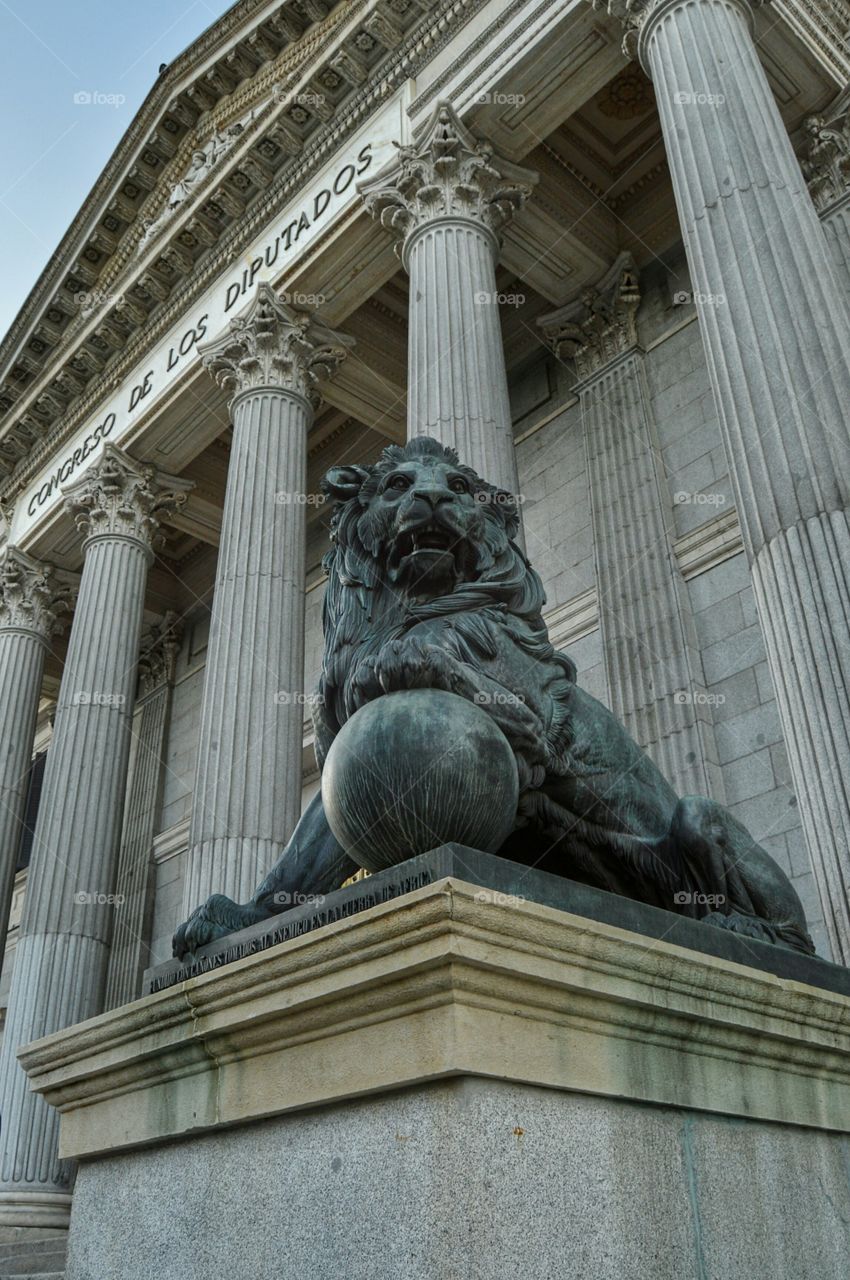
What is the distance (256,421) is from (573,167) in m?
6.13

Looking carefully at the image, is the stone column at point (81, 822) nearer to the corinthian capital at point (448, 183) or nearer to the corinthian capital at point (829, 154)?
the corinthian capital at point (448, 183)

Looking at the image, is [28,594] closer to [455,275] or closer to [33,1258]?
[455,275]

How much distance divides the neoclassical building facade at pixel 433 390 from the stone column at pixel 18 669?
75 millimetres

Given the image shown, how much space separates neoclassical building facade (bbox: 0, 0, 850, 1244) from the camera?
31.0ft

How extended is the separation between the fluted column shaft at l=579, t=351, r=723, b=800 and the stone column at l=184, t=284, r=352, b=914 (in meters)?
4.06

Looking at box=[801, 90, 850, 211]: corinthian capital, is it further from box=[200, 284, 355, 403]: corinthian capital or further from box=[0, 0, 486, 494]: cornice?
box=[200, 284, 355, 403]: corinthian capital

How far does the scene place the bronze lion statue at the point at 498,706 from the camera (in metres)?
3.66

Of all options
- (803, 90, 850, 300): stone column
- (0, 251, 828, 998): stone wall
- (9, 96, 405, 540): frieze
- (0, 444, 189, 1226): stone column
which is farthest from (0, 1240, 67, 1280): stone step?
(803, 90, 850, 300): stone column

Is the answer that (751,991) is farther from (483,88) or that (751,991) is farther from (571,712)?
(483,88)

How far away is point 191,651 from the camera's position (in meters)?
25.4

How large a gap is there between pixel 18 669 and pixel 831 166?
53.4 feet

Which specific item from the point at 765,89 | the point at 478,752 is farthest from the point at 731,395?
the point at 478,752

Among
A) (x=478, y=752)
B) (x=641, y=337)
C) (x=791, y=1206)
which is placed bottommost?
(x=791, y=1206)

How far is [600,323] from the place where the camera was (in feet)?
55.5
